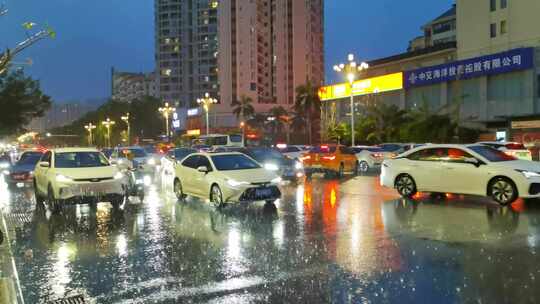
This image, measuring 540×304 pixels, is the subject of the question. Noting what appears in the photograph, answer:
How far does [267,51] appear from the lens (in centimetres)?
13750

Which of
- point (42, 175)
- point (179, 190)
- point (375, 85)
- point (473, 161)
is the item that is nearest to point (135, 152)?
point (179, 190)

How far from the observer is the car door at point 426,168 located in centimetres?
1493

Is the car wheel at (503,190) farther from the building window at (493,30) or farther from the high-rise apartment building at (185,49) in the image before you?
the high-rise apartment building at (185,49)

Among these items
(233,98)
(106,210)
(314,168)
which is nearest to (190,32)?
(233,98)

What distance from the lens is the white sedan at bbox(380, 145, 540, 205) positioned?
13.5 m

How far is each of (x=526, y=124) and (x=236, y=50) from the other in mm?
93837

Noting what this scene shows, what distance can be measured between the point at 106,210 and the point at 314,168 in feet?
48.7

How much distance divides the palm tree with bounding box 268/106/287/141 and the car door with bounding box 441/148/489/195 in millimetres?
85996

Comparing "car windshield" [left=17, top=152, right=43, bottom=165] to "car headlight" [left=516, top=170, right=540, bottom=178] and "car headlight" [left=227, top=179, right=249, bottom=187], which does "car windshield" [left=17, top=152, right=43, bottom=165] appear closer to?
"car headlight" [left=227, top=179, right=249, bottom=187]

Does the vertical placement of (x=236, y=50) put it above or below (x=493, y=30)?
above

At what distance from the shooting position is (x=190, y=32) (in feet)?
503

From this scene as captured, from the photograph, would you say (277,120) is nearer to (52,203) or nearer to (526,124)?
(526,124)

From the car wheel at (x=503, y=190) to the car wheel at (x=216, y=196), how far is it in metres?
6.64

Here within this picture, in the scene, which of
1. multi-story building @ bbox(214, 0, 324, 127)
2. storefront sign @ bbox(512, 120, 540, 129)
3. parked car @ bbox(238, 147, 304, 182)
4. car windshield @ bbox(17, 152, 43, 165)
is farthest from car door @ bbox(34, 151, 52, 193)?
multi-story building @ bbox(214, 0, 324, 127)
